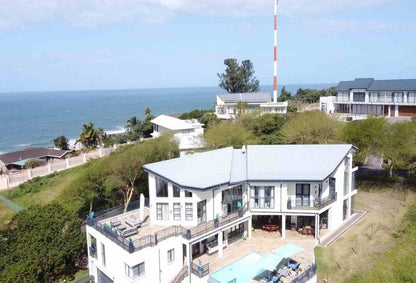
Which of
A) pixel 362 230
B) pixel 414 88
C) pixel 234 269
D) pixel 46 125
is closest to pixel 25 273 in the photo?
pixel 234 269

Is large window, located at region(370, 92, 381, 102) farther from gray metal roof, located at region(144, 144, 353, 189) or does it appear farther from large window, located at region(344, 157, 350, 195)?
gray metal roof, located at region(144, 144, 353, 189)

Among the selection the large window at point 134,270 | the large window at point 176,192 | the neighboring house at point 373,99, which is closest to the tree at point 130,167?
the large window at point 176,192

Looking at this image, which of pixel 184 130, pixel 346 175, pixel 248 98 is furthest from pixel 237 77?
pixel 346 175

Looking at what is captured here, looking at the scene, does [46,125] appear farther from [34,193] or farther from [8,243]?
[8,243]

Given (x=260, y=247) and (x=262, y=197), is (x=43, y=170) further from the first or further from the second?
(x=260, y=247)

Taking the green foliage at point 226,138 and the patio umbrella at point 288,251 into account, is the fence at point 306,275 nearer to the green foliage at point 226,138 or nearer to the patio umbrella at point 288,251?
the patio umbrella at point 288,251

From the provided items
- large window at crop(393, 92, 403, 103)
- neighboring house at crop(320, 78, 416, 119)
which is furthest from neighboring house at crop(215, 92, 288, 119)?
large window at crop(393, 92, 403, 103)
